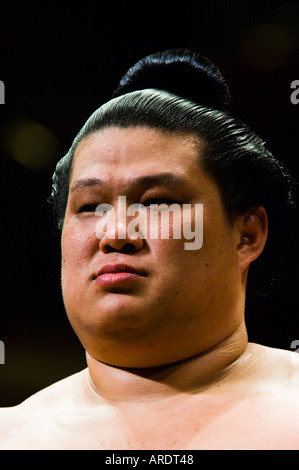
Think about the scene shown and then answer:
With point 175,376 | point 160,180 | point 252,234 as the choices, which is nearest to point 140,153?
point 160,180

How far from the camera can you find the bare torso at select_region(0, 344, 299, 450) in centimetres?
118

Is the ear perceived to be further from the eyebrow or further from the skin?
the eyebrow

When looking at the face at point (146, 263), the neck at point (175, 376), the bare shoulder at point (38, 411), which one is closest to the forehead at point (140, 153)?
the face at point (146, 263)

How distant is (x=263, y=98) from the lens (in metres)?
1.74

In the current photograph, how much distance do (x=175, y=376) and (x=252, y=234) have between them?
1.19ft

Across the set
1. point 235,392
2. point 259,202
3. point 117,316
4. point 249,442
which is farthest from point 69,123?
point 249,442

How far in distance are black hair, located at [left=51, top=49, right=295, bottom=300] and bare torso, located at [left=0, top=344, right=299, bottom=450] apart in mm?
311

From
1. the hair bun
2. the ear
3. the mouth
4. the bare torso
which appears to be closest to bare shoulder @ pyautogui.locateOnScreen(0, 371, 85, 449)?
the bare torso

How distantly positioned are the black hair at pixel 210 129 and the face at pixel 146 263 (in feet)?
0.13

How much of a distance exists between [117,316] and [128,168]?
1.00ft

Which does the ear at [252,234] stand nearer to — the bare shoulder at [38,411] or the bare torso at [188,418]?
the bare torso at [188,418]

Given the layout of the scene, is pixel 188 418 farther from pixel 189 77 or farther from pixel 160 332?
pixel 189 77

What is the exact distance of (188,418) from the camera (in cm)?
124

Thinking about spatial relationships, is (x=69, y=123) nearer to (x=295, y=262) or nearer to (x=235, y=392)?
(x=295, y=262)
